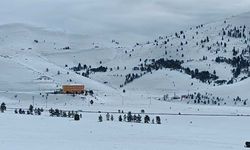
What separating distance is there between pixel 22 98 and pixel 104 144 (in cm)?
13856

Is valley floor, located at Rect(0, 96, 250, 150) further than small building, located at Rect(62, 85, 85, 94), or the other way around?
small building, located at Rect(62, 85, 85, 94)

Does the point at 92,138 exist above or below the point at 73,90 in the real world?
below

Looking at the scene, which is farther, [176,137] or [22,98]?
[22,98]

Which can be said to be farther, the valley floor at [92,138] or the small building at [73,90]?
the small building at [73,90]

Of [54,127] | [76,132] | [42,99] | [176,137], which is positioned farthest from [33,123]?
[42,99]

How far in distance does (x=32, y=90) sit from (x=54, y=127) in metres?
146

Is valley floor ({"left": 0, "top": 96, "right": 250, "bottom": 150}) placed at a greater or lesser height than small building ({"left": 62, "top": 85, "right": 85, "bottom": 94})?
lesser

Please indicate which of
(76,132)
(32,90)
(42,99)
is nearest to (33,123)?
(76,132)

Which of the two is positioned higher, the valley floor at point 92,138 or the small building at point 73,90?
the small building at point 73,90

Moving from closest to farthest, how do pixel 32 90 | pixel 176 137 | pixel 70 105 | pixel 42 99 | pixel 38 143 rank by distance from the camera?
1. pixel 38 143
2. pixel 176 137
3. pixel 70 105
4. pixel 42 99
5. pixel 32 90

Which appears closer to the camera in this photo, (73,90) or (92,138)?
(92,138)

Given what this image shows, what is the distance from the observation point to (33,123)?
2169 inches

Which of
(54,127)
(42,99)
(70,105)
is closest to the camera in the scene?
(54,127)

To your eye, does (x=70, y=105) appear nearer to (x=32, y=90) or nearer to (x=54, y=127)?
(x=32, y=90)
